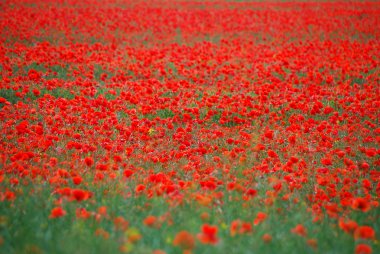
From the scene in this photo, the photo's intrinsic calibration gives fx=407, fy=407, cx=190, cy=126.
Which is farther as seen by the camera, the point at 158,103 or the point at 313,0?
the point at 313,0

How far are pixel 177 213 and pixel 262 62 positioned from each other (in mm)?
9365

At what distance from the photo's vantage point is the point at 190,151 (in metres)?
6.12

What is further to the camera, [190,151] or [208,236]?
[190,151]

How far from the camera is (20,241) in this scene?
11.9 feet

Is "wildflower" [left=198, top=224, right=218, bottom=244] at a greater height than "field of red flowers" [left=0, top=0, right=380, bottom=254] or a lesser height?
greater

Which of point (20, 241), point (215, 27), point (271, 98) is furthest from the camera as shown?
point (215, 27)

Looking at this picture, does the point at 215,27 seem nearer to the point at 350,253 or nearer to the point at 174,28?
the point at 174,28

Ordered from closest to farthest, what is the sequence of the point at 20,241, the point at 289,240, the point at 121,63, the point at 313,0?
the point at 20,241 < the point at 289,240 < the point at 121,63 < the point at 313,0

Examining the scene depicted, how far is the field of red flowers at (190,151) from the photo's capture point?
384cm

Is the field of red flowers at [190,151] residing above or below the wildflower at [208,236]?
below

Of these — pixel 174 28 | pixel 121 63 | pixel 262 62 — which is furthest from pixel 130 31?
pixel 262 62

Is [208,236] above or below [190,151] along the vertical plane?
above

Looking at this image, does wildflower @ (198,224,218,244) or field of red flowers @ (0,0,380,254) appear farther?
field of red flowers @ (0,0,380,254)

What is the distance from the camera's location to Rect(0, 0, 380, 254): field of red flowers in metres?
3.84
